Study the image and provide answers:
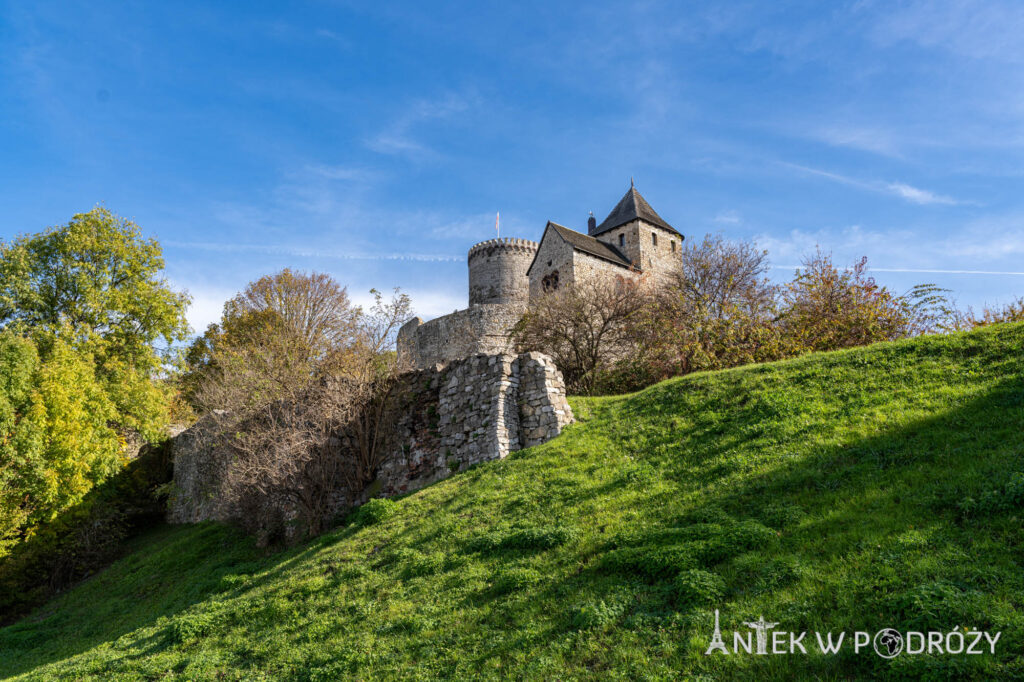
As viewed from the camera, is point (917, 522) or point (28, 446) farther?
point (28, 446)

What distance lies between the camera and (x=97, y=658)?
338 inches

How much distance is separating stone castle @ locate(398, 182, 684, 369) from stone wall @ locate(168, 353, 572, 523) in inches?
480

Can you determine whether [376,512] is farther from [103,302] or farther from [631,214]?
[631,214]

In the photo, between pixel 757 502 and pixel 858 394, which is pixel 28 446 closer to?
pixel 757 502

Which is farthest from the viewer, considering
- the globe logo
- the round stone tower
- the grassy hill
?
the round stone tower

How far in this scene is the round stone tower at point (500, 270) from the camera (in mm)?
42031

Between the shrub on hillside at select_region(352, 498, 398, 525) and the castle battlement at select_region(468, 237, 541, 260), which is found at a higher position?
the castle battlement at select_region(468, 237, 541, 260)

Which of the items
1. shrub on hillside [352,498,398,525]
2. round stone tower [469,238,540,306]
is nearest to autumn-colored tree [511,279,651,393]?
shrub on hillside [352,498,398,525]

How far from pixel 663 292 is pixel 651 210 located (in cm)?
1814

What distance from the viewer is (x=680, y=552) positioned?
253 inches

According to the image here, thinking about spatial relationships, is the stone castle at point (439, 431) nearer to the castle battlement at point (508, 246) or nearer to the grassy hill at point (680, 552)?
the grassy hill at point (680, 552)

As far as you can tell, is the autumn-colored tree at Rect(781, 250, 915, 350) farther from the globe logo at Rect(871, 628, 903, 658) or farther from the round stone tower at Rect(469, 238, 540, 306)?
the round stone tower at Rect(469, 238, 540, 306)

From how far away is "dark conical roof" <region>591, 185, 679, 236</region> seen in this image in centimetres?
3866

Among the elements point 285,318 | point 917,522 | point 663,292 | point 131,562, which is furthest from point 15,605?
point 663,292
